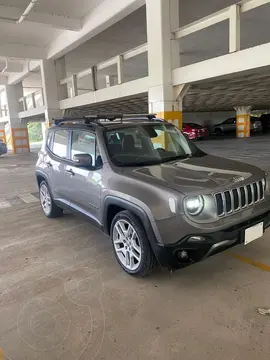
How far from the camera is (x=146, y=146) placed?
11.4ft

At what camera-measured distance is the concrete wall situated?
28109mm

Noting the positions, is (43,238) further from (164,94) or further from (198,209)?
(164,94)

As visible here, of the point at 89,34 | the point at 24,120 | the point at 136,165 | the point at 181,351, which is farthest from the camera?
the point at 24,120

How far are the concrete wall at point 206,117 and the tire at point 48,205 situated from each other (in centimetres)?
2435

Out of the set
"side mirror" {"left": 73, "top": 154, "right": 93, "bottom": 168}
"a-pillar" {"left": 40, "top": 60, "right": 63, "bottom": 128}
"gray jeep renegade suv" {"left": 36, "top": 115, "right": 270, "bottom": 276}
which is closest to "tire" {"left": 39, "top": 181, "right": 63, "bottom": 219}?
"gray jeep renegade suv" {"left": 36, "top": 115, "right": 270, "bottom": 276}

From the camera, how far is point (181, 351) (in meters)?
1.92

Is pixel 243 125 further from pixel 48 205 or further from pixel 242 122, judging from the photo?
pixel 48 205

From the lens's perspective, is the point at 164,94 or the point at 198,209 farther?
the point at 164,94

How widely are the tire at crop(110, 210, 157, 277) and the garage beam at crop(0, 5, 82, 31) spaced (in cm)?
814

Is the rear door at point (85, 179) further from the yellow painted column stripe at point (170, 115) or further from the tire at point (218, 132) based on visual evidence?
the tire at point (218, 132)

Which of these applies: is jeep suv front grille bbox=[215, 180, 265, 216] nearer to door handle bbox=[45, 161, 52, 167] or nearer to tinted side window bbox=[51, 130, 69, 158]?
tinted side window bbox=[51, 130, 69, 158]

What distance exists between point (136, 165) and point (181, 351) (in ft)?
5.93

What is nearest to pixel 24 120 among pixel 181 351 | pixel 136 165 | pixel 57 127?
pixel 57 127

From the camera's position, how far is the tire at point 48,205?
4637 mm
